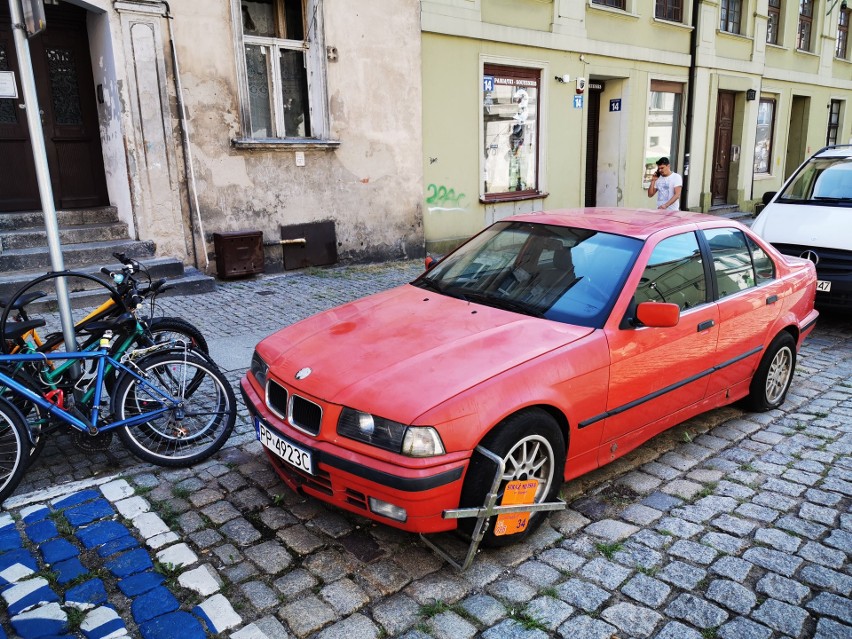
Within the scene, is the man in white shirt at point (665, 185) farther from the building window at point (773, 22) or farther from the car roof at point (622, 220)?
the building window at point (773, 22)

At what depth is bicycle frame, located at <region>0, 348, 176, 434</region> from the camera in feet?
12.4

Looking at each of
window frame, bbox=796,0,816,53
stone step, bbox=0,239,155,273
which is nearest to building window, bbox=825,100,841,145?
window frame, bbox=796,0,816,53

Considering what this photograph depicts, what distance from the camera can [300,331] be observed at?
4.10m

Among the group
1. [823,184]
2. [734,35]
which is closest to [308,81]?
[823,184]

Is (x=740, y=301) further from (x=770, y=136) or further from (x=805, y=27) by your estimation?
(x=805, y=27)

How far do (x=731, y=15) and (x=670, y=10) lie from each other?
3.02 meters

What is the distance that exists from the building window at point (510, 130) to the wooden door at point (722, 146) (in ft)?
24.7

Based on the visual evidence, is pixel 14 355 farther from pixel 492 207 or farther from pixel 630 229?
pixel 492 207

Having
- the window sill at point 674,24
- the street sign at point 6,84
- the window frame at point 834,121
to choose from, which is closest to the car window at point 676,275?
the street sign at point 6,84

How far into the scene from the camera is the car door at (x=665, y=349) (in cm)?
383

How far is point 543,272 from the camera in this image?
4.28 m

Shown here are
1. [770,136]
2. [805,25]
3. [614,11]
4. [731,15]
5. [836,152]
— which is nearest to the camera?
[836,152]

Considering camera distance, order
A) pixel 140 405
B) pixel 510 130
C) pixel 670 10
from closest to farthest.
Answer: pixel 140 405, pixel 510 130, pixel 670 10

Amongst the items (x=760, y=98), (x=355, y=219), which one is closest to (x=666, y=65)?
(x=760, y=98)
